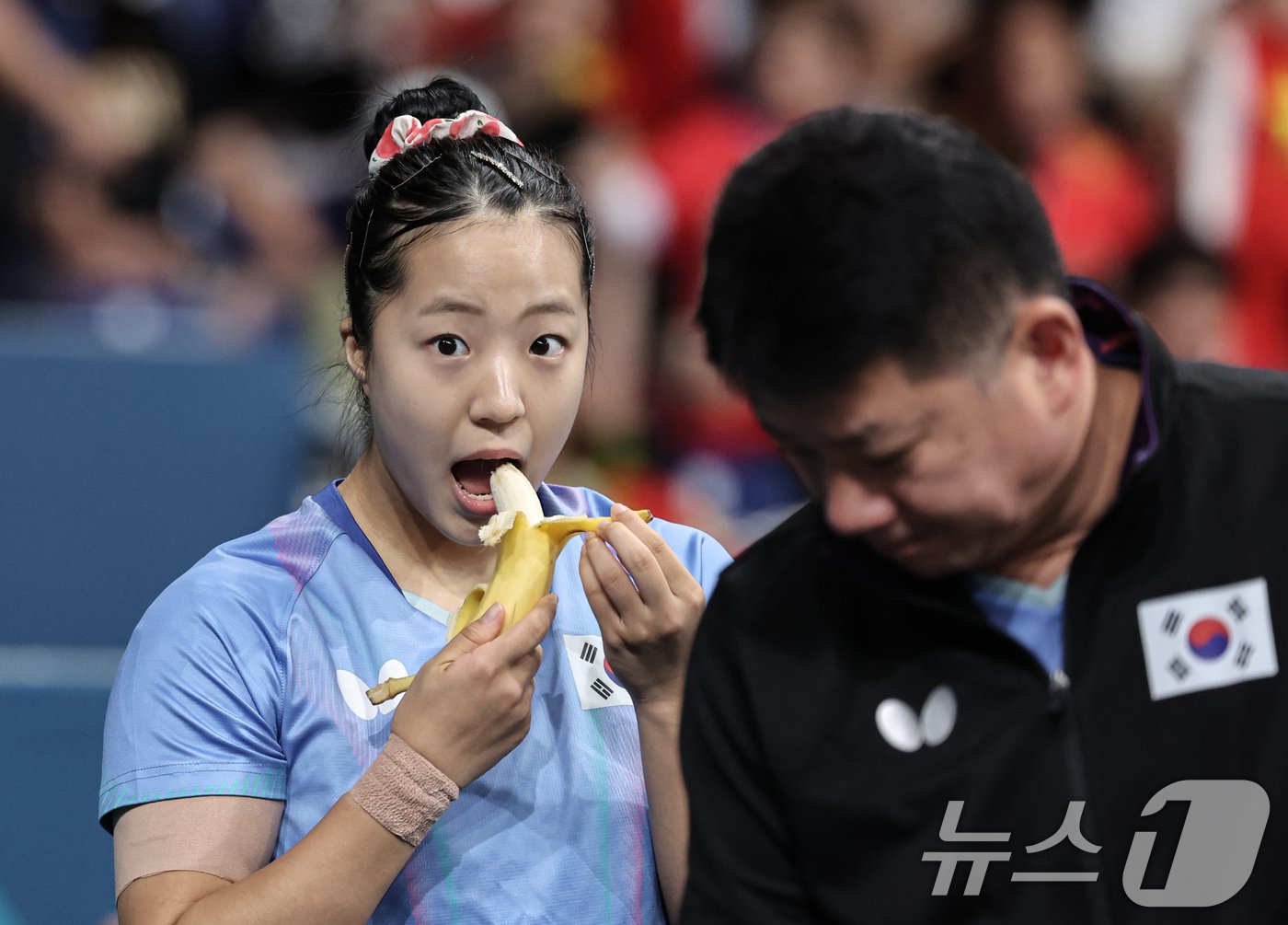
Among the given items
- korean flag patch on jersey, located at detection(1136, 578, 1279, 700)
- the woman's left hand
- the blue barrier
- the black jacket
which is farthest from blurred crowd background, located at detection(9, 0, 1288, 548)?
korean flag patch on jersey, located at detection(1136, 578, 1279, 700)

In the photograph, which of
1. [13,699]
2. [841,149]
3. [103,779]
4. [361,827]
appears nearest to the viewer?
[841,149]

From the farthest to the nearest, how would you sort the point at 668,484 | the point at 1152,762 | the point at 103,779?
the point at 668,484, the point at 103,779, the point at 1152,762

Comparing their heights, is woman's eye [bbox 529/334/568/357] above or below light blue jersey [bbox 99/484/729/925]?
above

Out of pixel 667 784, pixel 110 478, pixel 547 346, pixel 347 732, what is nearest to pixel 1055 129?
pixel 110 478

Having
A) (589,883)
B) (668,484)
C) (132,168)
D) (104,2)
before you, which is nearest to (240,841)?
(589,883)

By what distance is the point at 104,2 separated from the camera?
4.73 metres

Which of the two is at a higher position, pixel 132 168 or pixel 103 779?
pixel 132 168

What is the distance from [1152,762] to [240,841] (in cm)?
102

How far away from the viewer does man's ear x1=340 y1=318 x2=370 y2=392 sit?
205 cm

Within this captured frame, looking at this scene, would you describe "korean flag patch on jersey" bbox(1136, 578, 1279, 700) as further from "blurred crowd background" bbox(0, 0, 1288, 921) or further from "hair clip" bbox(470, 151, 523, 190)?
"blurred crowd background" bbox(0, 0, 1288, 921)

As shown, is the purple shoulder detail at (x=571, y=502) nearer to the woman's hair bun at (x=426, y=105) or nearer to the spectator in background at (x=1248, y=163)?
the woman's hair bun at (x=426, y=105)

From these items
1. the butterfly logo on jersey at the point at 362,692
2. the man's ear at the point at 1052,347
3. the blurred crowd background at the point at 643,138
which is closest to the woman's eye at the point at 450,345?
the butterfly logo on jersey at the point at 362,692

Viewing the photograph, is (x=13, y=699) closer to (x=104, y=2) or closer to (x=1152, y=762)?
(x=1152, y=762)

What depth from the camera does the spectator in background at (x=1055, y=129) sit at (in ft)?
16.7
